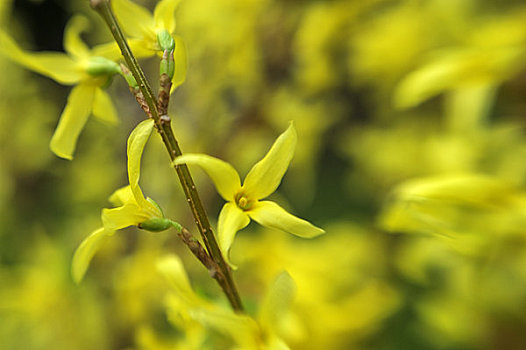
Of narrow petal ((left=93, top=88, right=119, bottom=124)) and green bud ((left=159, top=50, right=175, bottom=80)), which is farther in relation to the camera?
narrow petal ((left=93, top=88, right=119, bottom=124))

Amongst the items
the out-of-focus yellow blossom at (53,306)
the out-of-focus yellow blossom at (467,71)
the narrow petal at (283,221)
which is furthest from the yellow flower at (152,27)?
the out-of-focus yellow blossom at (53,306)

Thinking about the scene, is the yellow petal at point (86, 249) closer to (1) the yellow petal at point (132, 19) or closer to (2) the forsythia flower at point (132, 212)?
(2) the forsythia flower at point (132, 212)

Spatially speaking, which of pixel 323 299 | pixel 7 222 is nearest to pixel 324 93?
pixel 323 299

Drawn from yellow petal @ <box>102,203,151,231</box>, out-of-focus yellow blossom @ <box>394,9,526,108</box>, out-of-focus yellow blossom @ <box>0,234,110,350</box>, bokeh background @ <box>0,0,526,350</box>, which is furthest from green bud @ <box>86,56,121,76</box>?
out-of-focus yellow blossom @ <box>0,234,110,350</box>

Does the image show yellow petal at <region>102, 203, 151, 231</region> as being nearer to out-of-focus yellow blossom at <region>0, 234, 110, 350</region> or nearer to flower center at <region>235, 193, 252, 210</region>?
flower center at <region>235, 193, 252, 210</region>

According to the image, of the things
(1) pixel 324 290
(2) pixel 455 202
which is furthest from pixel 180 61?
(1) pixel 324 290

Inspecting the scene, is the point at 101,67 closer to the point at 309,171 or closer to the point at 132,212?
the point at 132,212

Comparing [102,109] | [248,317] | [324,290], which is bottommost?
[324,290]
